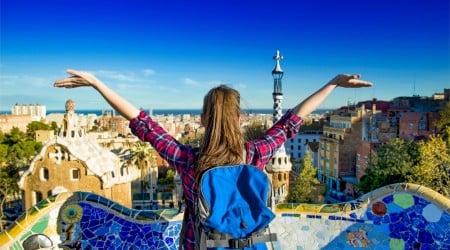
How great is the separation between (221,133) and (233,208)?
1.08ft

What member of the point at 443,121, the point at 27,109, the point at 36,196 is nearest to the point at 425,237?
the point at 36,196

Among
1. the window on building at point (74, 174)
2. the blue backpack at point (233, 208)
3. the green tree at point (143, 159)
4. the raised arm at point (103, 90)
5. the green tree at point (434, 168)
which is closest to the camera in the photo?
the blue backpack at point (233, 208)

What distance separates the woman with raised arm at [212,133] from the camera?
1.85 metres

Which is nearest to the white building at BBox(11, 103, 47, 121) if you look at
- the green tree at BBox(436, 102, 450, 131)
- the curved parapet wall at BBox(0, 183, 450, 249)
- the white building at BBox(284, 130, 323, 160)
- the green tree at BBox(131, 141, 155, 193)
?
the white building at BBox(284, 130, 323, 160)

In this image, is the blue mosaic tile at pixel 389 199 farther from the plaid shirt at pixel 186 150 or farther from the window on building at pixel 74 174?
the window on building at pixel 74 174

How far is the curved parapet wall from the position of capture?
3.79m

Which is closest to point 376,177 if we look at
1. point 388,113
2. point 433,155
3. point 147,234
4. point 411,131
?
point 433,155

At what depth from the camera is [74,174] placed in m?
12.1

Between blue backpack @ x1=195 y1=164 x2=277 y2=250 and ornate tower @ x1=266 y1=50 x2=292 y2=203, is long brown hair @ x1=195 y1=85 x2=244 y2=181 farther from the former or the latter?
ornate tower @ x1=266 y1=50 x2=292 y2=203

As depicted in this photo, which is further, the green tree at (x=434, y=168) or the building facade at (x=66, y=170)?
the green tree at (x=434, y=168)

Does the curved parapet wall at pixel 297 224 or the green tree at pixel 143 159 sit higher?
the curved parapet wall at pixel 297 224

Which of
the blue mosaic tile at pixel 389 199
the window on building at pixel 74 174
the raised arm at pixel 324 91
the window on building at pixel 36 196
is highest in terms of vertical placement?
the raised arm at pixel 324 91

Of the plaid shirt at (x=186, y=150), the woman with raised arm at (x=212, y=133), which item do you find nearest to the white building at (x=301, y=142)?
the woman with raised arm at (x=212, y=133)

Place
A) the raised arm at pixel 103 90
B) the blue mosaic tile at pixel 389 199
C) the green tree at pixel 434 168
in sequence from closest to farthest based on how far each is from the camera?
the raised arm at pixel 103 90
the blue mosaic tile at pixel 389 199
the green tree at pixel 434 168
